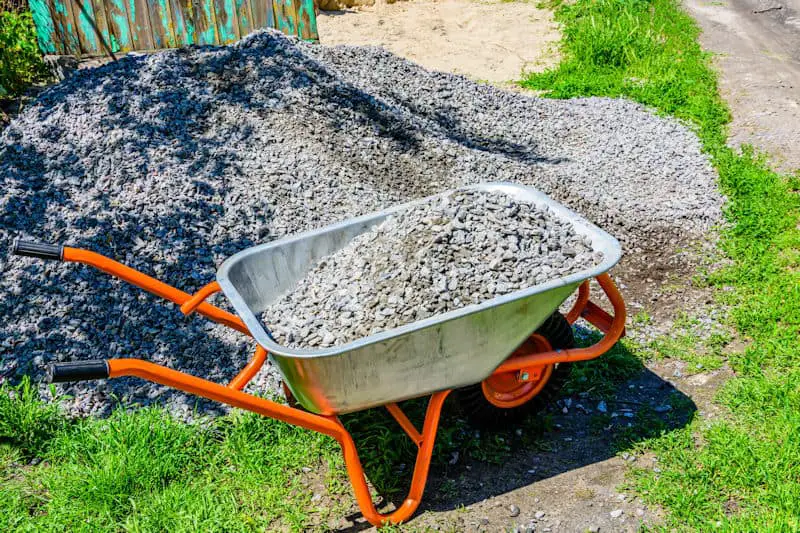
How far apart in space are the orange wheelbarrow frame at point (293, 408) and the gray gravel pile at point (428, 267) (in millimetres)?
248

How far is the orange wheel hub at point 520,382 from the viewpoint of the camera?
11.3 ft

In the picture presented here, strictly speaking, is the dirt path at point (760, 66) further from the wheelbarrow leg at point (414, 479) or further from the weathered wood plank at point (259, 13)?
the weathered wood plank at point (259, 13)

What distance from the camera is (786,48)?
9281mm

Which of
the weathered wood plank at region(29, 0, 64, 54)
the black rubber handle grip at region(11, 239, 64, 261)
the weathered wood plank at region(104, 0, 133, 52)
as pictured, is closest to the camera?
the black rubber handle grip at region(11, 239, 64, 261)

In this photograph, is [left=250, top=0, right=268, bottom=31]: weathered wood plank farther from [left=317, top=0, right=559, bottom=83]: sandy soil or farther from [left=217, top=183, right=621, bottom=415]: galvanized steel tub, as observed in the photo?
[left=217, top=183, right=621, bottom=415]: galvanized steel tub

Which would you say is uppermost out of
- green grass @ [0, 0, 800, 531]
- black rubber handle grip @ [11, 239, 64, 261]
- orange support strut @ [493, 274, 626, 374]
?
black rubber handle grip @ [11, 239, 64, 261]

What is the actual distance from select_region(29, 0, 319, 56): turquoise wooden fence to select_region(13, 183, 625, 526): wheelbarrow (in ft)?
14.4

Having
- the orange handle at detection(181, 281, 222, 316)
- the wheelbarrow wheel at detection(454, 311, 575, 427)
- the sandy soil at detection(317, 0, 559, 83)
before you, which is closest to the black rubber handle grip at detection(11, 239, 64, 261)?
the orange handle at detection(181, 281, 222, 316)

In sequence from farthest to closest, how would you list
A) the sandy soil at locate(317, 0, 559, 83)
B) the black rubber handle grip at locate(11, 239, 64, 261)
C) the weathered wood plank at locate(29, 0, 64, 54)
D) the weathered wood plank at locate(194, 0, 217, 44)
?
the sandy soil at locate(317, 0, 559, 83) < the weathered wood plank at locate(194, 0, 217, 44) < the weathered wood plank at locate(29, 0, 64, 54) < the black rubber handle grip at locate(11, 239, 64, 261)

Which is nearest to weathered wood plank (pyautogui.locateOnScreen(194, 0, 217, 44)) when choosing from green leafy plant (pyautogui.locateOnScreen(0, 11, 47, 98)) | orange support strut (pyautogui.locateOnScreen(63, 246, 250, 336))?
green leafy plant (pyautogui.locateOnScreen(0, 11, 47, 98))

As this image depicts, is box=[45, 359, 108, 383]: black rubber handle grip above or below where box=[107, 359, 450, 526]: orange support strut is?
above

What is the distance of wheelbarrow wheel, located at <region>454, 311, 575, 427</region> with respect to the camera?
342 cm

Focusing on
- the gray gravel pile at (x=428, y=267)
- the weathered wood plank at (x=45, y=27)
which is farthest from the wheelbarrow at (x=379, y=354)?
the weathered wood plank at (x=45, y=27)

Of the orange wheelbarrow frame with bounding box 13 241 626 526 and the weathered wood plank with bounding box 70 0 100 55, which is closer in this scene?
the orange wheelbarrow frame with bounding box 13 241 626 526
